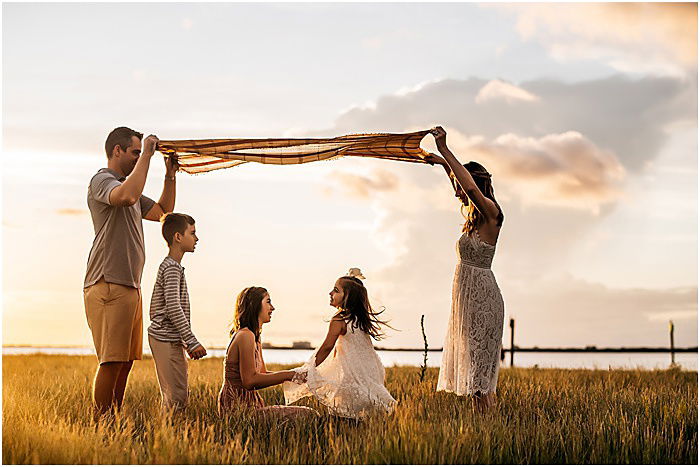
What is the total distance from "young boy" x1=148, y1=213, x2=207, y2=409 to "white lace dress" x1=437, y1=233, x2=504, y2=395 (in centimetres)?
231

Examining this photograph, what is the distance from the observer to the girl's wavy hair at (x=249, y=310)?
6648 mm

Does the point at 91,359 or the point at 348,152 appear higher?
the point at 348,152

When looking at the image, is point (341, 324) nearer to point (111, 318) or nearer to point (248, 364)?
point (248, 364)

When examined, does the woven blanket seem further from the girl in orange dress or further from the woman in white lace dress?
the girl in orange dress

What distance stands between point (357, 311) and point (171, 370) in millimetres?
1623

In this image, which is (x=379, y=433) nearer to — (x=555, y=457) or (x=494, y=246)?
(x=555, y=457)

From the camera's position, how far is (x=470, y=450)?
5.70 metres

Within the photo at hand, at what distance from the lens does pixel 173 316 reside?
6359 millimetres

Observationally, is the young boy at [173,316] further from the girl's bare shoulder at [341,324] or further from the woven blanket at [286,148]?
the girl's bare shoulder at [341,324]

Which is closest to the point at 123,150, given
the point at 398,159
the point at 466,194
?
the point at 398,159

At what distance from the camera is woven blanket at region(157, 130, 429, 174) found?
22.8 feet

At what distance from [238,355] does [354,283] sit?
3.79 feet

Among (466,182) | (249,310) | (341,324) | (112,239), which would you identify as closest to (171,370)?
(249,310)

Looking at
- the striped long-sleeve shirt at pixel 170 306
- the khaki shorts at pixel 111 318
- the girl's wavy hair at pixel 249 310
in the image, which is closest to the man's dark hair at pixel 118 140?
the striped long-sleeve shirt at pixel 170 306
